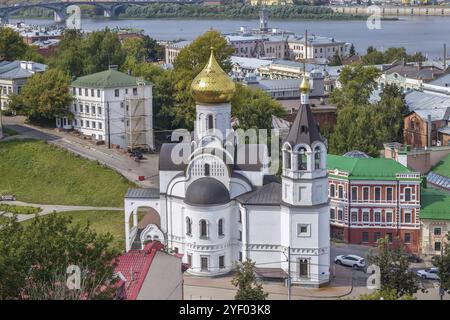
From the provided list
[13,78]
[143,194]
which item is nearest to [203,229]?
[143,194]

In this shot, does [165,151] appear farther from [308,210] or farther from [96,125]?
[96,125]

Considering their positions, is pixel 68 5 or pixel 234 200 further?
pixel 68 5

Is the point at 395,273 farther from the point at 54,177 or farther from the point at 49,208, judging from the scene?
the point at 54,177

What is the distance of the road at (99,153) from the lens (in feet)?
88.5

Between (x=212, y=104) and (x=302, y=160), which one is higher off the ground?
(x=212, y=104)

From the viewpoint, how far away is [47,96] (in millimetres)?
31344

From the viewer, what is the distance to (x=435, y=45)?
3031 inches

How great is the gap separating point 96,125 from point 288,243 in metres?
13.7

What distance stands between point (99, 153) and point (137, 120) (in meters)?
2.33

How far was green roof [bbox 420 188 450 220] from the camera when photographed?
2136 cm

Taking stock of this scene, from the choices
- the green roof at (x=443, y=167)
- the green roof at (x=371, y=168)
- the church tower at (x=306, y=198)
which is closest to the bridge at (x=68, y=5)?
the green roof at (x=443, y=167)

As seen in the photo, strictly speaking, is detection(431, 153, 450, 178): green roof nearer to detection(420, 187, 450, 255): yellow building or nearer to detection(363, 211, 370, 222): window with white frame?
detection(420, 187, 450, 255): yellow building

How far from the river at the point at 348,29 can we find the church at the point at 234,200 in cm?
4939

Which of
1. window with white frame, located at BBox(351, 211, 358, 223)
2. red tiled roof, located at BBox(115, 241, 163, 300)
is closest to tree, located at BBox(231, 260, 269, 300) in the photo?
red tiled roof, located at BBox(115, 241, 163, 300)
